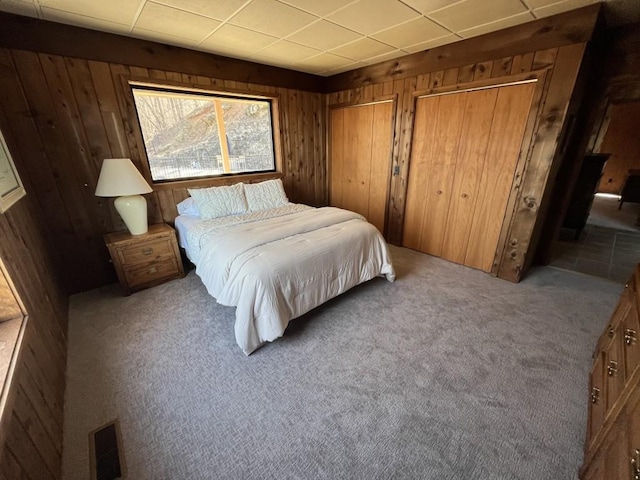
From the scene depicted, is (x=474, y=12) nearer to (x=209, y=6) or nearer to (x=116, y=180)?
(x=209, y=6)

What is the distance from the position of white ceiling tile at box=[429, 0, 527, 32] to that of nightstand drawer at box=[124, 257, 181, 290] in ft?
10.5

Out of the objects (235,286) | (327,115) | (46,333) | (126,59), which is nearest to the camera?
(46,333)

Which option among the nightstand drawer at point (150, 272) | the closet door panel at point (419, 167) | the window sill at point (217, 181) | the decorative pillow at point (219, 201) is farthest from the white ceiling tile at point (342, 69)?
the nightstand drawer at point (150, 272)

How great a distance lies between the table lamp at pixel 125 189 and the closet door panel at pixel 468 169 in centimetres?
316

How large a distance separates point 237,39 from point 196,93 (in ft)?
2.74

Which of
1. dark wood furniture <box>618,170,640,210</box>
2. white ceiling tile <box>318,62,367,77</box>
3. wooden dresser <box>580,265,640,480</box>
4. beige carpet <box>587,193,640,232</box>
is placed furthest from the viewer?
dark wood furniture <box>618,170,640,210</box>

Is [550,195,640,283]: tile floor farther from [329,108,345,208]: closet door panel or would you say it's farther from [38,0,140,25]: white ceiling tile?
[38,0,140,25]: white ceiling tile

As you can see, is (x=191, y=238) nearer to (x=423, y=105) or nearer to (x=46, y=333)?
(x=46, y=333)

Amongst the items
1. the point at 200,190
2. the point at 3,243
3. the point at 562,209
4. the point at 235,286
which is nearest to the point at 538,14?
the point at 562,209

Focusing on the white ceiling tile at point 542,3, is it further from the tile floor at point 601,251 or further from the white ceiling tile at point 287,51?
the tile floor at point 601,251

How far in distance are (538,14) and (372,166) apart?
6.70ft

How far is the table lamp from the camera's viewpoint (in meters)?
2.27

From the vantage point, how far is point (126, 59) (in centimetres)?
240

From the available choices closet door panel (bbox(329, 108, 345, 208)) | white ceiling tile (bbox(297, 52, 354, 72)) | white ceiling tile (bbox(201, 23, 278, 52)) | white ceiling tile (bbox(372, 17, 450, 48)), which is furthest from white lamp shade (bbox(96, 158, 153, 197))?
closet door panel (bbox(329, 108, 345, 208))
